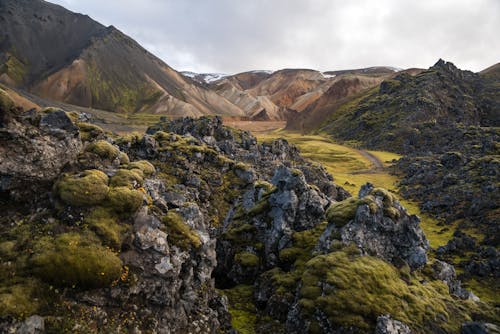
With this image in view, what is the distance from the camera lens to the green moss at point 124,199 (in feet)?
66.1

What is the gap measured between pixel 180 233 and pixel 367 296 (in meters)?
13.3

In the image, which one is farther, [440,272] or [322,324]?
[440,272]

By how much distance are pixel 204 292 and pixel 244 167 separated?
116 feet

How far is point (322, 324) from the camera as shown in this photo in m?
20.0

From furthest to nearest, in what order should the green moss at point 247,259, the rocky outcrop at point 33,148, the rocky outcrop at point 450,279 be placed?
the green moss at point 247,259, the rocky outcrop at point 450,279, the rocky outcrop at point 33,148

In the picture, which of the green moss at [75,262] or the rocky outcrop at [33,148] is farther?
the rocky outcrop at [33,148]

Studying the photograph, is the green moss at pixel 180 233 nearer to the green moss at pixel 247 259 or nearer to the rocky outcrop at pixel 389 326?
the green moss at pixel 247 259

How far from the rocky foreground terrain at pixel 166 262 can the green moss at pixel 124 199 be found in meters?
0.07

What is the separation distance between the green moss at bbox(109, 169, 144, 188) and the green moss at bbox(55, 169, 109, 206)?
1.25m

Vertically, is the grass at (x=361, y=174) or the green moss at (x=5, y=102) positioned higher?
the green moss at (x=5, y=102)

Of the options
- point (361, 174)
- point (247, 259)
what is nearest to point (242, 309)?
point (247, 259)

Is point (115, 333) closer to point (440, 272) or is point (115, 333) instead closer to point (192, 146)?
point (440, 272)

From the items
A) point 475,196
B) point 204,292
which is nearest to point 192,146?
point 204,292

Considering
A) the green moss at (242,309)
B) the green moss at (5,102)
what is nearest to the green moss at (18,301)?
the green moss at (5,102)
